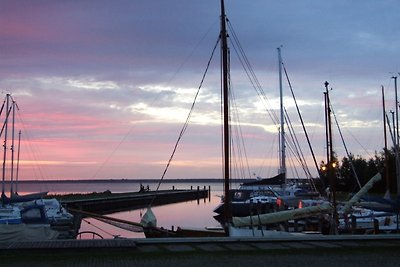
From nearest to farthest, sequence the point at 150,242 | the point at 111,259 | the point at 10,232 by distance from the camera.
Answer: the point at 111,259 < the point at 150,242 < the point at 10,232

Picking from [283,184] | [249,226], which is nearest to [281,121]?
[283,184]

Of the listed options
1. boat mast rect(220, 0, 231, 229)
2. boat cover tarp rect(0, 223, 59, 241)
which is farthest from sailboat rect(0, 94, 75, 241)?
boat mast rect(220, 0, 231, 229)

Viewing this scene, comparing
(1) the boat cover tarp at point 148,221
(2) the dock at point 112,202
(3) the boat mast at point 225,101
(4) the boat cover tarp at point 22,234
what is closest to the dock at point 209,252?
(4) the boat cover tarp at point 22,234

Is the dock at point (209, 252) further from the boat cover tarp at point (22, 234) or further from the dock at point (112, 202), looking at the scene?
the dock at point (112, 202)

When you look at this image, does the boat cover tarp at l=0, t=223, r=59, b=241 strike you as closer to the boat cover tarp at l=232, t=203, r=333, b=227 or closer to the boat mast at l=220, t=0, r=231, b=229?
the boat mast at l=220, t=0, r=231, b=229

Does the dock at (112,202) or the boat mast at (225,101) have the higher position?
the boat mast at (225,101)

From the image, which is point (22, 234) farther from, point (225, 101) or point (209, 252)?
point (225, 101)

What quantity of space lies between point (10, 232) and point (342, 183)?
78.8 meters

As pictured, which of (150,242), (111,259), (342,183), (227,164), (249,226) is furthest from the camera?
(342,183)

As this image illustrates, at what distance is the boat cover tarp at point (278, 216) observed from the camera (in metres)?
23.7

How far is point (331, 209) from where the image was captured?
2775 centimetres

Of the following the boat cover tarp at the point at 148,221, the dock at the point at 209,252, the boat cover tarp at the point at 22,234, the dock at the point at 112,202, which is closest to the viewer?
the dock at the point at 209,252

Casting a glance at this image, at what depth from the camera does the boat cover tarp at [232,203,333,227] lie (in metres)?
23.7

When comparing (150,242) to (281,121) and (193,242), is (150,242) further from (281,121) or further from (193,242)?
(281,121)
